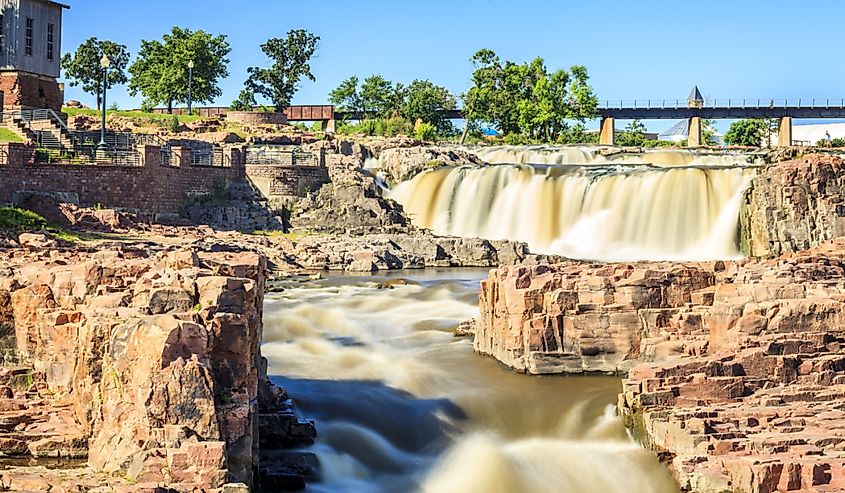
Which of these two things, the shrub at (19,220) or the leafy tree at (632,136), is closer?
the shrub at (19,220)

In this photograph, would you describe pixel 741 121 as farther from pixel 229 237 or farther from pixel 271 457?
pixel 271 457

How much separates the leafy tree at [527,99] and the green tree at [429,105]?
2.44 m

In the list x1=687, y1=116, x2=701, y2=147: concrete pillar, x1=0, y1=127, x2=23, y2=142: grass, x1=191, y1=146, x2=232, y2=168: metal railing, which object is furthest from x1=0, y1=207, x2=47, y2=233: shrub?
x1=687, y1=116, x2=701, y2=147: concrete pillar

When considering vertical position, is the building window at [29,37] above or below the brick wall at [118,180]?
above

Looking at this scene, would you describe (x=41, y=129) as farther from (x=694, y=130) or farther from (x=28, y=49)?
(x=694, y=130)

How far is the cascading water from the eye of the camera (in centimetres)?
4741

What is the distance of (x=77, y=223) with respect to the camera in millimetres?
43875

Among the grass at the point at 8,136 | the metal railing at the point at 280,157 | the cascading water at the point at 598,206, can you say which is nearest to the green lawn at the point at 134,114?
the metal railing at the point at 280,157

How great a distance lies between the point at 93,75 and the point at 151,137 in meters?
36.1

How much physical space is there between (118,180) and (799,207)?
28.3 m

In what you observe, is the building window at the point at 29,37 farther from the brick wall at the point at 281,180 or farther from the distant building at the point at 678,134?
the distant building at the point at 678,134

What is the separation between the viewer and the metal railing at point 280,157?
59250 millimetres

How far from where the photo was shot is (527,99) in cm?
8619

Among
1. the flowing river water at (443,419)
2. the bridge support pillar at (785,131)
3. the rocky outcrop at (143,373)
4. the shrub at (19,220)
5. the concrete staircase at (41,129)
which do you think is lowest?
the flowing river water at (443,419)
